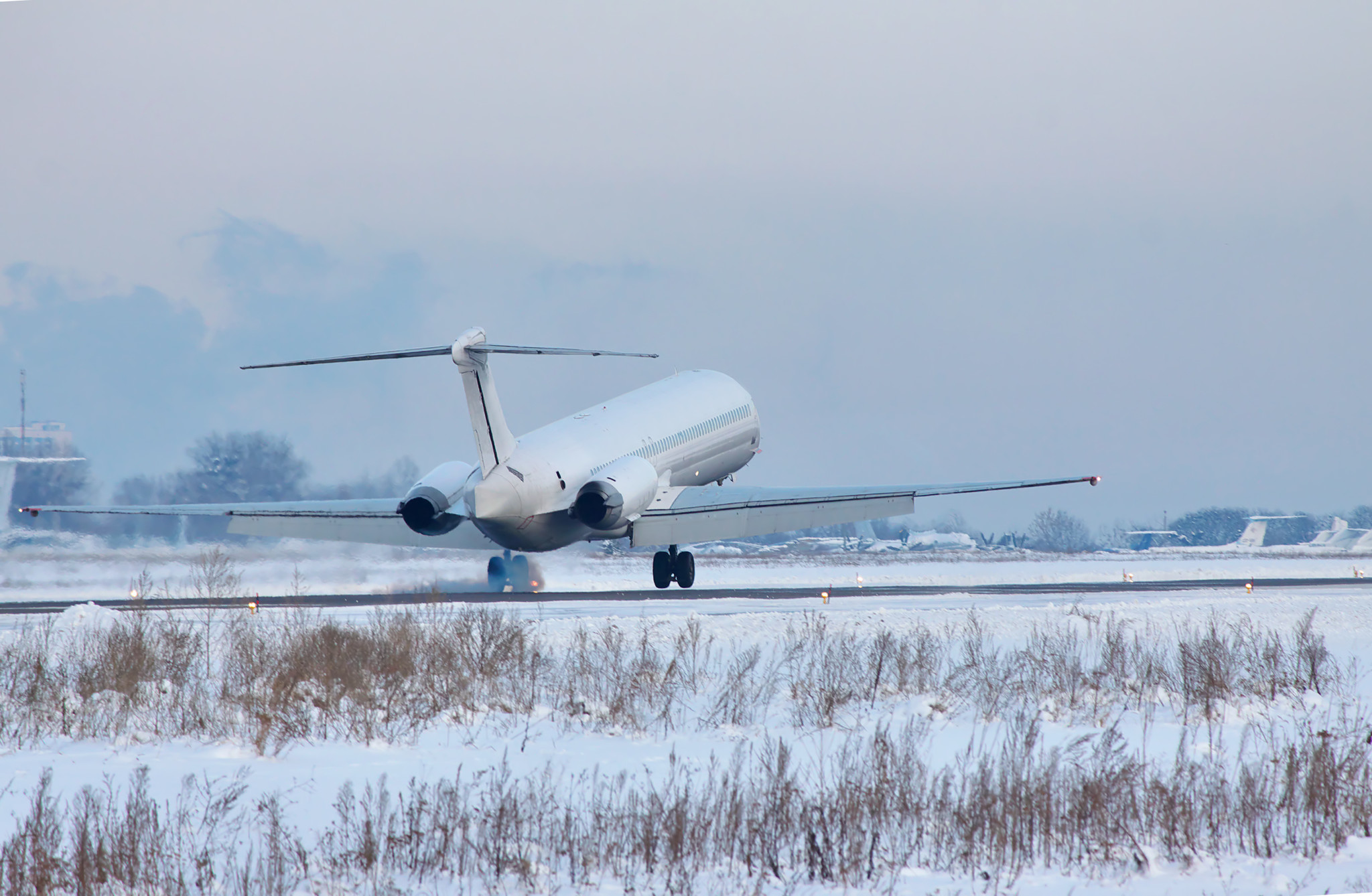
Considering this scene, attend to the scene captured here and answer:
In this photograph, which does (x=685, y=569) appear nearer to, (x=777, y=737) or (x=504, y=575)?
(x=504, y=575)

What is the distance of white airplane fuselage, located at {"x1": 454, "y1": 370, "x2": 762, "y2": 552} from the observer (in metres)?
28.2

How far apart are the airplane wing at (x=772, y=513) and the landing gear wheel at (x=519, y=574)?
4.02 metres

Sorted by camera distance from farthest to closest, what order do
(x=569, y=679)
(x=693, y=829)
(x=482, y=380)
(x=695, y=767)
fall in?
1. (x=482, y=380)
2. (x=569, y=679)
3. (x=695, y=767)
4. (x=693, y=829)

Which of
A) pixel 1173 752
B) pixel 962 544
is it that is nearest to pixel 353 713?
pixel 1173 752

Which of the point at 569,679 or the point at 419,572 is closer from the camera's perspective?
the point at 569,679

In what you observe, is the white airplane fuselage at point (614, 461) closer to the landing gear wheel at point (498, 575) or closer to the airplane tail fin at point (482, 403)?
the airplane tail fin at point (482, 403)

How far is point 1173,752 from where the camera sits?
38.1ft

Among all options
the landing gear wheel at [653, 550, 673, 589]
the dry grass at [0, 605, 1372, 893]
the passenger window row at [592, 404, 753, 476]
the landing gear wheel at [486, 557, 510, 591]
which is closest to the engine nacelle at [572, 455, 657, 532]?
the passenger window row at [592, 404, 753, 476]

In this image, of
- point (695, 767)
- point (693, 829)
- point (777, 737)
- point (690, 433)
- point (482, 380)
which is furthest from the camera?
point (690, 433)

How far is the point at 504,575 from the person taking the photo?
3416 cm

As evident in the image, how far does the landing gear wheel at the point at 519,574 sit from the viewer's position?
34.3 meters

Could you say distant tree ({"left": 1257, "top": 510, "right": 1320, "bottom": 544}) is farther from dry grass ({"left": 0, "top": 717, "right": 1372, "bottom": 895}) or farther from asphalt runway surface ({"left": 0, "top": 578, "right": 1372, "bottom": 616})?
dry grass ({"left": 0, "top": 717, "right": 1372, "bottom": 895})

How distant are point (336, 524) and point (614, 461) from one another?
7001 millimetres

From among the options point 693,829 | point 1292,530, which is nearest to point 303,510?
point 693,829
